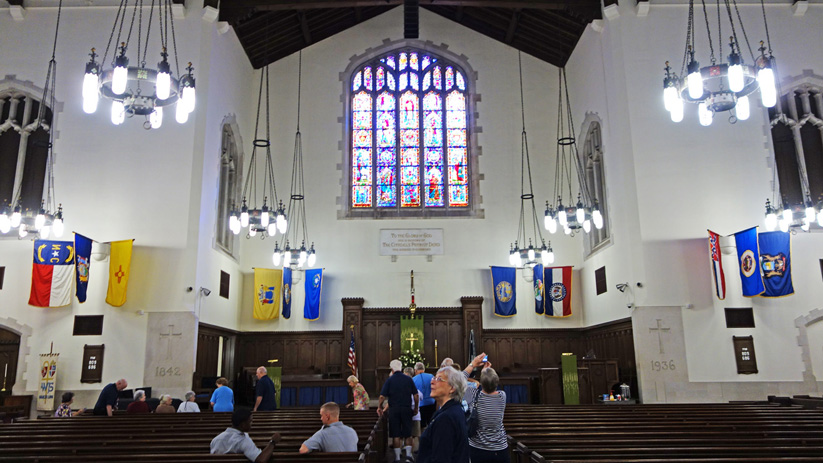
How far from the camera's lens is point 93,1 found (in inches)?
571

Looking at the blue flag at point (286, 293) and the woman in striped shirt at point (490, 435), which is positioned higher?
the blue flag at point (286, 293)

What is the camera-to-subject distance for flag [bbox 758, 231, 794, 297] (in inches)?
505

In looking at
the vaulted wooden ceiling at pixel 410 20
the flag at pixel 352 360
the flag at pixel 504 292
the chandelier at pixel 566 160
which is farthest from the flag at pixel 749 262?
the flag at pixel 352 360

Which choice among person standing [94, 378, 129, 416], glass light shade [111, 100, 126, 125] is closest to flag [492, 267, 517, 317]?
person standing [94, 378, 129, 416]

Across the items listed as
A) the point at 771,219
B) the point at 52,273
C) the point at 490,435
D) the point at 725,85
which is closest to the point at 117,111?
the point at 490,435

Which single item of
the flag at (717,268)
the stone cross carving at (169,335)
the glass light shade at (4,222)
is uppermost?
the glass light shade at (4,222)

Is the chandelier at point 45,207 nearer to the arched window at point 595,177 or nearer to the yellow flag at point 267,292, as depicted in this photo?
the yellow flag at point 267,292

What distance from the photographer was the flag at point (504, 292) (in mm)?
17469

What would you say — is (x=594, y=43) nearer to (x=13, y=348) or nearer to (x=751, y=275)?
(x=751, y=275)

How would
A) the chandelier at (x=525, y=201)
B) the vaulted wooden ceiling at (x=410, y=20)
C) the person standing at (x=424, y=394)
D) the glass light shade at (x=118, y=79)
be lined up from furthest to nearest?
the chandelier at (x=525, y=201)
the vaulted wooden ceiling at (x=410, y=20)
the person standing at (x=424, y=394)
the glass light shade at (x=118, y=79)

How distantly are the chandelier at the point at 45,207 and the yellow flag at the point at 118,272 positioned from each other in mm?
1151

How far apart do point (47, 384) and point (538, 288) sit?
1233cm

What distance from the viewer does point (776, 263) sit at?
42.5 feet

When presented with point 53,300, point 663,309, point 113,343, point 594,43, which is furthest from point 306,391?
point 594,43
